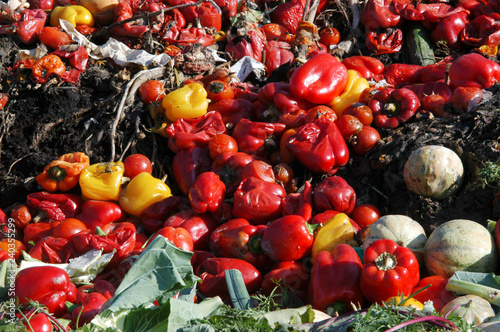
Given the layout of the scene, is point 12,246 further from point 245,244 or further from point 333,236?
point 333,236

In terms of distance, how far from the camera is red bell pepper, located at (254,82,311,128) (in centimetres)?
597

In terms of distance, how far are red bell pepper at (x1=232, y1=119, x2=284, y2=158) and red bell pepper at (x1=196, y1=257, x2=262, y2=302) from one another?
169 centimetres

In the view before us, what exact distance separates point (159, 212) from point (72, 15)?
3762 mm

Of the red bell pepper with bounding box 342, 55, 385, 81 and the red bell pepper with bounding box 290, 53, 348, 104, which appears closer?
the red bell pepper with bounding box 290, 53, 348, 104

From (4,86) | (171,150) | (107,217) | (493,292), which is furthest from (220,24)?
(493,292)

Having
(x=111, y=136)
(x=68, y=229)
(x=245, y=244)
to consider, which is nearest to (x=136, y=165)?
(x=111, y=136)

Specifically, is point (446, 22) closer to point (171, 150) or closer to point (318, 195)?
point (318, 195)

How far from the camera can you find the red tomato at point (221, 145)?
5.79 meters

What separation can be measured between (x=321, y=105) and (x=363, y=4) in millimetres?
3012

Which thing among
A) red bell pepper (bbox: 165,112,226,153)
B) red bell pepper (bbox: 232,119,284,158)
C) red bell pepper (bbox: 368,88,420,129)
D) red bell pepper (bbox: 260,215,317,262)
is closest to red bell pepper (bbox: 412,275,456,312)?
red bell pepper (bbox: 260,215,317,262)

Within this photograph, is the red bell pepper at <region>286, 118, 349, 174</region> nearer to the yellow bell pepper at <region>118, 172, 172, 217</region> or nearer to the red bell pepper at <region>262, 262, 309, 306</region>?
the red bell pepper at <region>262, 262, 309, 306</region>

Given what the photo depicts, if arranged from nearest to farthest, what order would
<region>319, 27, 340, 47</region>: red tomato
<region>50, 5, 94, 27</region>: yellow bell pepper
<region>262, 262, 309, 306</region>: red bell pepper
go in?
<region>262, 262, 309, 306</region>: red bell pepper, <region>50, 5, 94, 27</region>: yellow bell pepper, <region>319, 27, 340, 47</region>: red tomato

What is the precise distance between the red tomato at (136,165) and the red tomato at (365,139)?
240 cm

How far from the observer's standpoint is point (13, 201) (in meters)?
6.32
